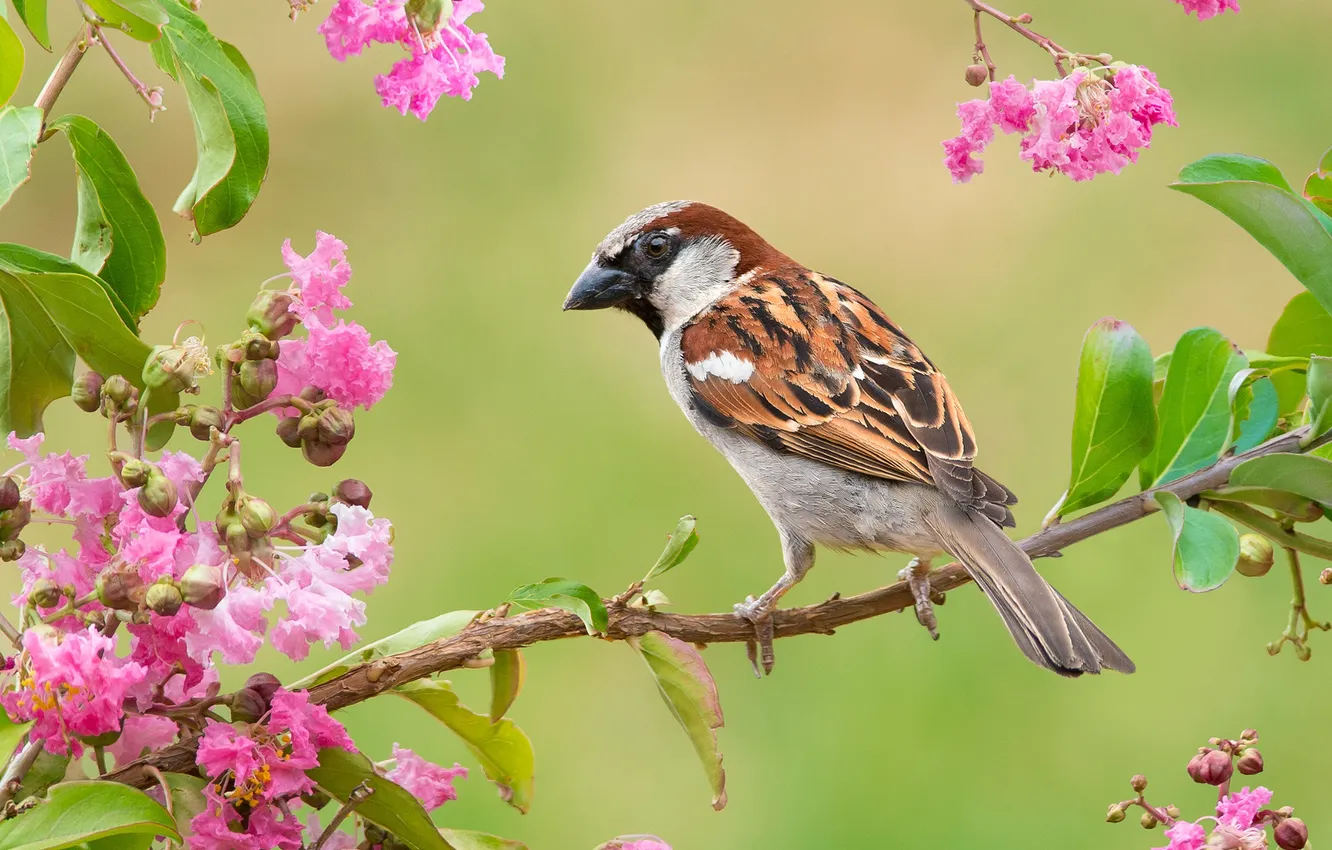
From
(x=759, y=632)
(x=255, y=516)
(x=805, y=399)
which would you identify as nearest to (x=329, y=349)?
(x=255, y=516)

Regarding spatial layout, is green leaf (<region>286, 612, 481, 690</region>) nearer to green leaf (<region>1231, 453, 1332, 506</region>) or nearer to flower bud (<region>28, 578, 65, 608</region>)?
flower bud (<region>28, 578, 65, 608</region>)

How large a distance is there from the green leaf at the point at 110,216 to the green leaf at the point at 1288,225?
3.21 feet

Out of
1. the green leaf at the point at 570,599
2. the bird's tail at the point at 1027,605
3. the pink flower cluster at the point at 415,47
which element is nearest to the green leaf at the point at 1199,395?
the bird's tail at the point at 1027,605

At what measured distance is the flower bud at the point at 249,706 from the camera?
3.74 ft

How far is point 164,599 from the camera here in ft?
3.38

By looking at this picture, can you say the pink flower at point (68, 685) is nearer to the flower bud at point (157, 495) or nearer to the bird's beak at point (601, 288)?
the flower bud at point (157, 495)

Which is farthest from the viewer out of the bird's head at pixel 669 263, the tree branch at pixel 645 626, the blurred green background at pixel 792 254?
the blurred green background at pixel 792 254

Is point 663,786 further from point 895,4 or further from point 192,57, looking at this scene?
point 895,4

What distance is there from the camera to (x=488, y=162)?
5.79m

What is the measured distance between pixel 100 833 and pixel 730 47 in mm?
5675

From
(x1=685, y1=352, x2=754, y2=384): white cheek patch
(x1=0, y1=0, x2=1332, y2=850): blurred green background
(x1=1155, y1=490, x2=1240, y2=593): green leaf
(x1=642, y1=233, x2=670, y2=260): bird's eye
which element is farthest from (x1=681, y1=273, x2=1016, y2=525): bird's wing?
(x1=0, y1=0, x2=1332, y2=850): blurred green background

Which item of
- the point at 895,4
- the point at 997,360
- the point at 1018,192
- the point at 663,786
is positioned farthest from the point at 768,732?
the point at 895,4

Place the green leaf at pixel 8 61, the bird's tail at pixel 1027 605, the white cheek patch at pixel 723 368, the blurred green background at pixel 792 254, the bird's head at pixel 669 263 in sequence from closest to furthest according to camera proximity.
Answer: the green leaf at pixel 8 61
the bird's tail at pixel 1027 605
the white cheek patch at pixel 723 368
the bird's head at pixel 669 263
the blurred green background at pixel 792 254

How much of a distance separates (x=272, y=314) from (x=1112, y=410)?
874 mm
